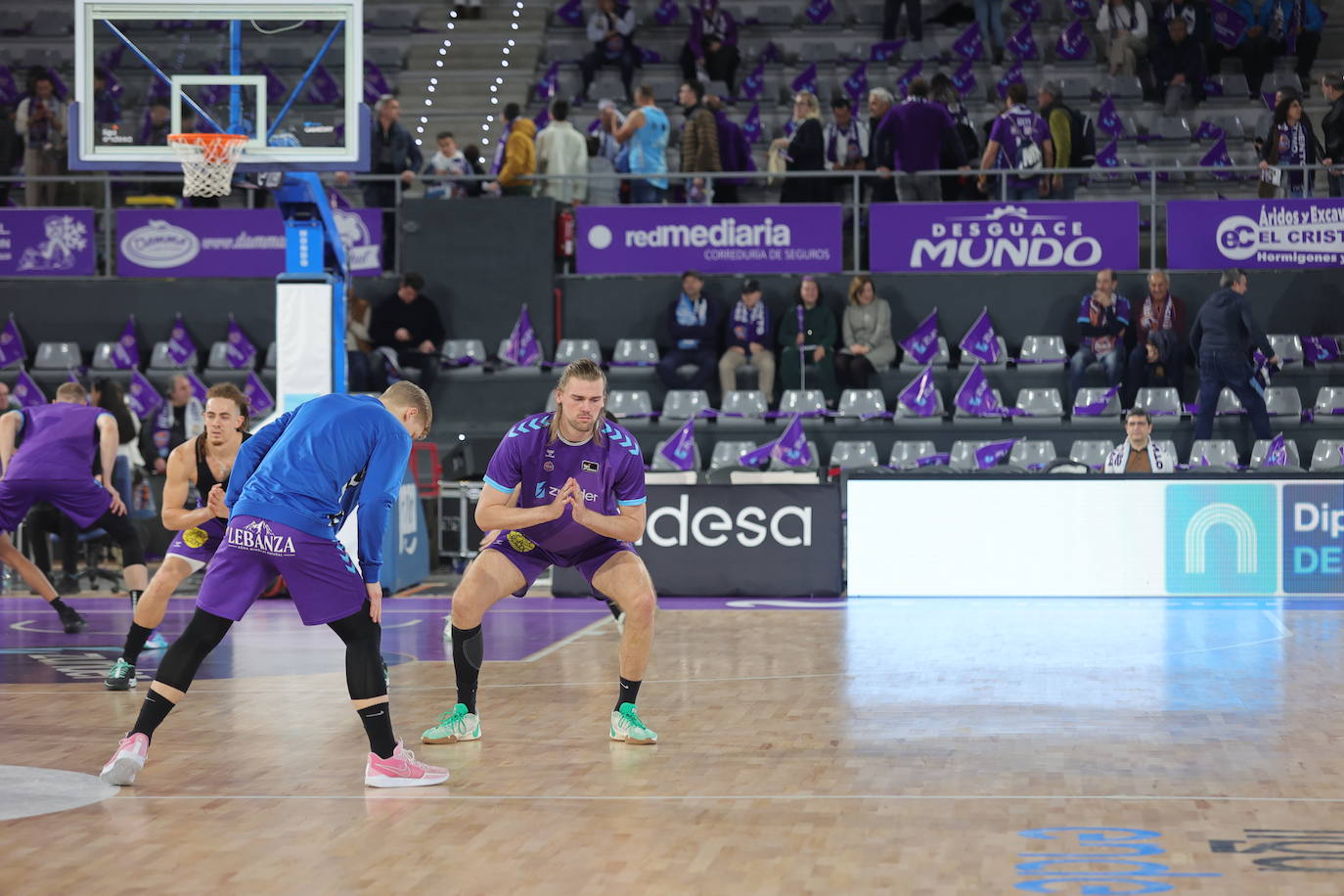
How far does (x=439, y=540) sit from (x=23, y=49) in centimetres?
1404

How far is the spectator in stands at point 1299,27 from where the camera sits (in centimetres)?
Answer: 2464

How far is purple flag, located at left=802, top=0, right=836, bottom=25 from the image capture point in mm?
27094

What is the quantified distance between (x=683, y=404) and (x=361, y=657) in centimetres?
1337

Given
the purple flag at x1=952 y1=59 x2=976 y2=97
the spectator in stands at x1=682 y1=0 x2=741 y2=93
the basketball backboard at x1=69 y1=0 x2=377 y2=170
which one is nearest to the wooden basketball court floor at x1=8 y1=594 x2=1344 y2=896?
the basketball backboard at x1=69 y1=0 x2=377 y2=170

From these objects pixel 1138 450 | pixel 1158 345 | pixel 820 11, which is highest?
pixel 820 11

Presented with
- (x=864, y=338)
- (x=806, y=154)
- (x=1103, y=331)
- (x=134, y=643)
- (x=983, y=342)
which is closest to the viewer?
(x=134, y=643)

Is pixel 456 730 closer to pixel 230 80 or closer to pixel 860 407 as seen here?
pixel 230 80

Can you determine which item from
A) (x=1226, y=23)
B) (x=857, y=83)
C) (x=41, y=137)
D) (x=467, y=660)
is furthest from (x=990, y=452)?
(x=41, y=137)

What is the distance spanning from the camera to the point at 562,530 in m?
8.03

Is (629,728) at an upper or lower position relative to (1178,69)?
lower

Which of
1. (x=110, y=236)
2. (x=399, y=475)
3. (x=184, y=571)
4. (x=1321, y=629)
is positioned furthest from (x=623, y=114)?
(x=399, y=475)

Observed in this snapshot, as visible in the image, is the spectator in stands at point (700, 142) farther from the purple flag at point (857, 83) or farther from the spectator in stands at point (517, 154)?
the purple flag at point (857, 83)

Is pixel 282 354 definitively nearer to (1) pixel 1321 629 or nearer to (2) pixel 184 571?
(2) pixel 184 571

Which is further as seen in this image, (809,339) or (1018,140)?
(1018,140)
